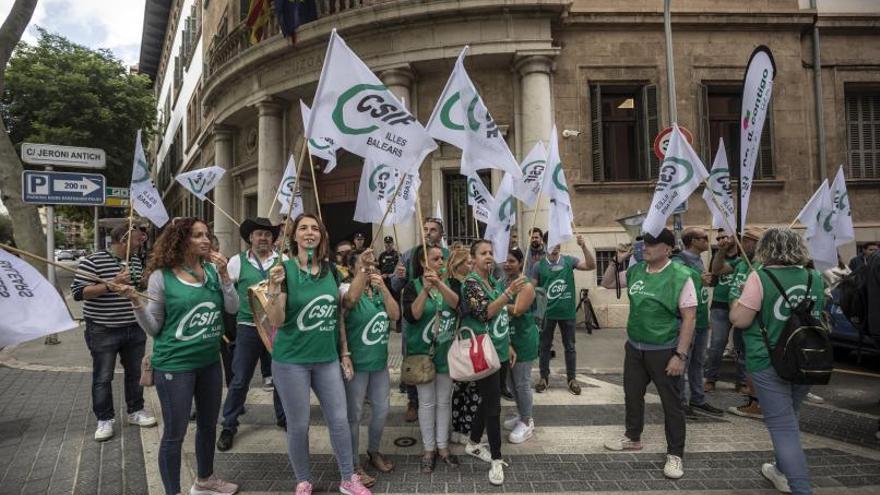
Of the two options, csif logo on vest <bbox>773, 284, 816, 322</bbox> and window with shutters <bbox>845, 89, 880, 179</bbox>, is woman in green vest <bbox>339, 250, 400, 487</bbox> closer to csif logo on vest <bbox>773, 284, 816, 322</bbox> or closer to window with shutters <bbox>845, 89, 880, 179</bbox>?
csif logo on vest <bbox>773, 284, 816, 322</bbox>

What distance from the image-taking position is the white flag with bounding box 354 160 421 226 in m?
5.53

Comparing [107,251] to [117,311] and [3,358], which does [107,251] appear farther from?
[3,358]

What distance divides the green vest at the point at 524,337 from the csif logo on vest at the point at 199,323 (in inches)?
98.6

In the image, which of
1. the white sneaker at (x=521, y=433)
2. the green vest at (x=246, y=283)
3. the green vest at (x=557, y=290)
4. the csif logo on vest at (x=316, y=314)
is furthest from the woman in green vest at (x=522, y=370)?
the green vest at (x=246, y=283)

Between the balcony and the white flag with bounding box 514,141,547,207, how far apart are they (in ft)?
25.1

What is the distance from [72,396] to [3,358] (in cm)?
356

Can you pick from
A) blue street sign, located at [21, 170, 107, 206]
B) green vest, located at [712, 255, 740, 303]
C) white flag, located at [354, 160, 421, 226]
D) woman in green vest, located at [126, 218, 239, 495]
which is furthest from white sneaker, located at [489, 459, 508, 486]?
blue street sign, located at [21, 170, 107, 206]

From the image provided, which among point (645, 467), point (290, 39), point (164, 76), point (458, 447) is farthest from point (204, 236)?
point (164, 76)

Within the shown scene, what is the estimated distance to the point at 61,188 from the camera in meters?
8.34

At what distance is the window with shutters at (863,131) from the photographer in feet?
44.4

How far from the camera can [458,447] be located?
4.35m

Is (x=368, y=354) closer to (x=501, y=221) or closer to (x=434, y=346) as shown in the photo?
(x=434, y=346)

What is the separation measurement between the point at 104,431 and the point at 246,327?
1551 millimetres

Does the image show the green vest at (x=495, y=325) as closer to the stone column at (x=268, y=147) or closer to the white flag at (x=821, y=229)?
the white flag at (x=821, y=229)
